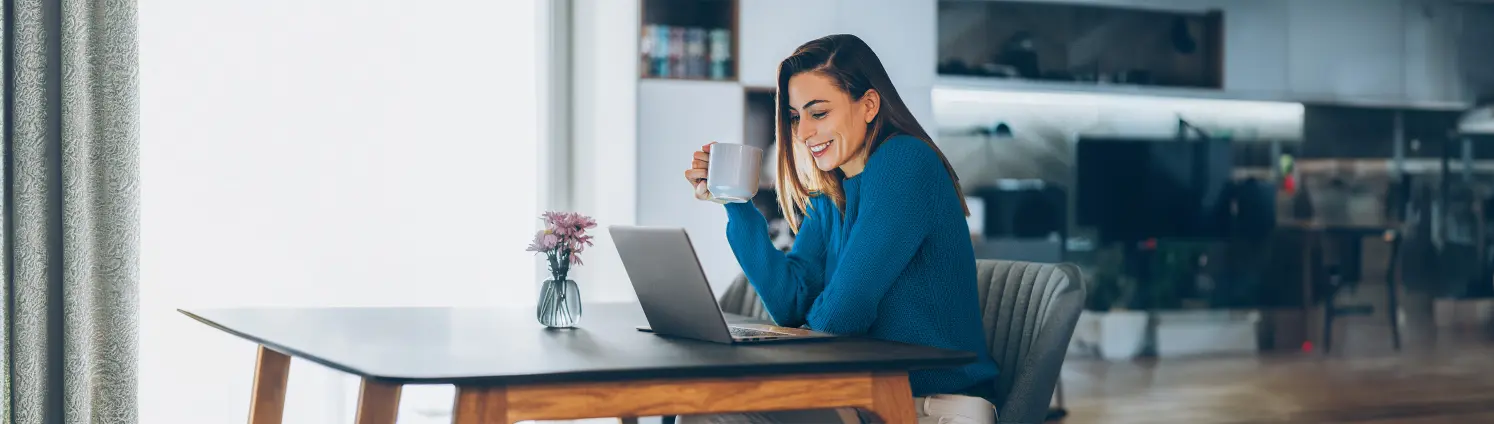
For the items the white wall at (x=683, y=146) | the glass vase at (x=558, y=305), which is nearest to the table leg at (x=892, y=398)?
the glass vase at (x=558, y=305)

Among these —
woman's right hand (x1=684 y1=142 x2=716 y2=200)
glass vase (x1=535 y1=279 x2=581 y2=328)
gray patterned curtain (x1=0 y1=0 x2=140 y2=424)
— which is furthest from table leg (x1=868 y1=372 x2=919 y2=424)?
gray patterned curtain (x1=0 y1=0 x2=140 y2=424)

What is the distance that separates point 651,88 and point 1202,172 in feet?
5.80

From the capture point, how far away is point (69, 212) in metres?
2.66

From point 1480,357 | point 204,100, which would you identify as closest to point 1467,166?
point 1480,357

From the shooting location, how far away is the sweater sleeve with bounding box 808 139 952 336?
62.7 inches

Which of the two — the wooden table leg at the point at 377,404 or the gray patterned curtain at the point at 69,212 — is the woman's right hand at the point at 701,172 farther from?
the gray patterned curtain at the point at 69,212

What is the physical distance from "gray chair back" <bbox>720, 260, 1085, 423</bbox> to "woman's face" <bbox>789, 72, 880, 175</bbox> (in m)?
0.28

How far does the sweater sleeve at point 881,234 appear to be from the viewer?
5.23ft

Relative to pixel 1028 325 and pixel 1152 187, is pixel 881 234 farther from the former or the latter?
pixel 1152 187

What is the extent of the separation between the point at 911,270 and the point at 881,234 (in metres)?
0.09

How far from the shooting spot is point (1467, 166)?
3926mm

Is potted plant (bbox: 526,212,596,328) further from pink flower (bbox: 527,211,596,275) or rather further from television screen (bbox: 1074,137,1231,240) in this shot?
television screen (bbox: 1074,137,1231,240)

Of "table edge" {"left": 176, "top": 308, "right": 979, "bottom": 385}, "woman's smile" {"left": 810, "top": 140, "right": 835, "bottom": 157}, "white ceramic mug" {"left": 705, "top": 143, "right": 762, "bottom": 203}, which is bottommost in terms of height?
"table edge" {"left": 176, "top": 308, "right": 979, "bottom": 385}

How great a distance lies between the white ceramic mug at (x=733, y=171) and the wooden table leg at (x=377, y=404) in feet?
1.53
